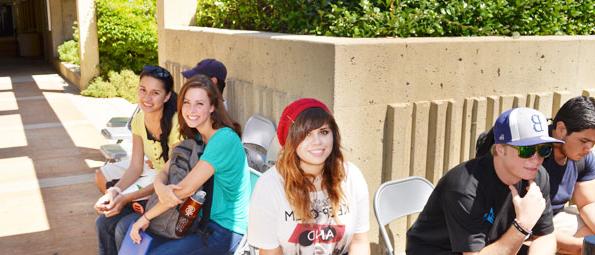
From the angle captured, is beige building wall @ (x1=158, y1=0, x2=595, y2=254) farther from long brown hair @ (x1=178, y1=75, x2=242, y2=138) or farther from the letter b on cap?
the letter b on cap

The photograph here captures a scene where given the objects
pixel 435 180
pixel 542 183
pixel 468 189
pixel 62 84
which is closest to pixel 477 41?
pixel 435 180

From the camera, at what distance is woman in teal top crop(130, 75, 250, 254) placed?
9.59ft

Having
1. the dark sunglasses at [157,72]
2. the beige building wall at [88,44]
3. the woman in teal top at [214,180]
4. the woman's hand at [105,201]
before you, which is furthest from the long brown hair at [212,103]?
the beige building wall at [88,44]

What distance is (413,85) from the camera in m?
3.61

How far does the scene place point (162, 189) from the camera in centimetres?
296

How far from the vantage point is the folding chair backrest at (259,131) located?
4125 millimetres

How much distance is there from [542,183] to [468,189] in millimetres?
446

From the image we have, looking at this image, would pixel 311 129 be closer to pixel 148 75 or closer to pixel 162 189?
pixel 162 189

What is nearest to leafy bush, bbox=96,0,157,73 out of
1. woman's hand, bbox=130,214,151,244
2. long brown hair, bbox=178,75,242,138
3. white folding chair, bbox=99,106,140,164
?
white folding chair, bbox=99,106,140,164

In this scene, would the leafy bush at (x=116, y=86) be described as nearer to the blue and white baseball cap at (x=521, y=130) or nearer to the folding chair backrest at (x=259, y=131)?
the folding chair backrest at (x=259, y=131)

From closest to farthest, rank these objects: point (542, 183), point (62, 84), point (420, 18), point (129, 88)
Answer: point (542, 183) < point (420, 18) < point (129, 88) < point (62, 84)

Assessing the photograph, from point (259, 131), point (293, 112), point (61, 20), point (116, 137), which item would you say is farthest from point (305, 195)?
point (61, 20)

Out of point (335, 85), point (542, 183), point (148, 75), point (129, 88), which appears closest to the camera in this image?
point (542, 183)

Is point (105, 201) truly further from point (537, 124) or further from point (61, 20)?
point (61, 20)
